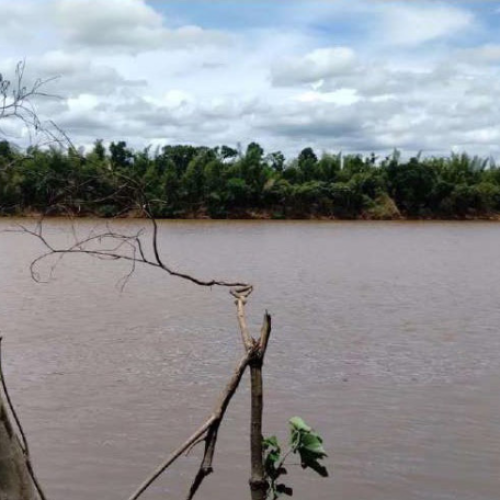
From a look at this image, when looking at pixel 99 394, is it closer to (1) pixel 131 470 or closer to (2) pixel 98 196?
(1) pixel 131 470

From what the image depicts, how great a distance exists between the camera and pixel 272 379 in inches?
356

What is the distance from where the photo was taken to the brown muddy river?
6.08 metres

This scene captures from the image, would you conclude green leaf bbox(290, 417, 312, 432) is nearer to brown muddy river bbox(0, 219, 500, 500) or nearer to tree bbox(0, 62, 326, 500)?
tree bbox(0, 62, 326, 500)

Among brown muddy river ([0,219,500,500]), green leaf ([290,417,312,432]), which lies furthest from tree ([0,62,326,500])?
brown muddy river ([0,219,500,500])

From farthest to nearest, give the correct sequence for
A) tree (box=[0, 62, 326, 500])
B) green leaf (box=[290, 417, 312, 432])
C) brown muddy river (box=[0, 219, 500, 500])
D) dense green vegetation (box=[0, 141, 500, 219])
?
dense green vegetation (box=[0, 141, 500, 219]) < brown muddy river (box=[0, 219, 500, 500]) < green leaf (box=[290, 417, 312, 432]) < tree (box=[0, 62, 326, 500])

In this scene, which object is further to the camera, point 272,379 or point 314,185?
point 314,185

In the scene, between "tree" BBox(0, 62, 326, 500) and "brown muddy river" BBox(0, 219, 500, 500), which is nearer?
"tree" BBox(0, 62, 326, 500)

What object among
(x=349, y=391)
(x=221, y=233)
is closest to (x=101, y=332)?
(x=349, y=391)

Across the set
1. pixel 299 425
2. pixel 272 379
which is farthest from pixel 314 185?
pixel 299 425

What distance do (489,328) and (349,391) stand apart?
5.32 meters

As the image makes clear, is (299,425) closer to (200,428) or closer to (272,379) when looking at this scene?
(200,428)

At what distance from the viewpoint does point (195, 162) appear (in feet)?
191

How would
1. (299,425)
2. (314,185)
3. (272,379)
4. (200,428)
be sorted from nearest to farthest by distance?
(200,428)
(299,425)
(272,379)
(314,185)

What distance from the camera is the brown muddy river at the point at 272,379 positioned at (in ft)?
19.9
